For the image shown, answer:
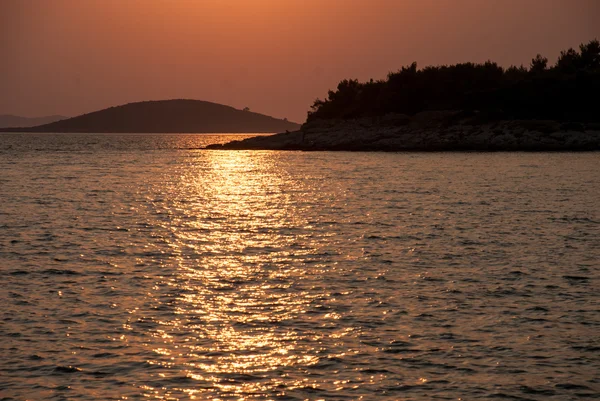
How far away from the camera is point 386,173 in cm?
7544

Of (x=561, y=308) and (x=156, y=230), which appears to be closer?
(x=561, y=308)

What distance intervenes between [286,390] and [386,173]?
63.1 meters

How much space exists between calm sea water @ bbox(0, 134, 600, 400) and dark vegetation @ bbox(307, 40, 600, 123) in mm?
88017

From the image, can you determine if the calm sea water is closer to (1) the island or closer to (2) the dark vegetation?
(1) the island

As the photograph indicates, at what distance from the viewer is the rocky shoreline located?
372ft

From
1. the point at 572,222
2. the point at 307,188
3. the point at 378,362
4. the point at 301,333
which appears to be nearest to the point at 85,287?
the point at 301,333

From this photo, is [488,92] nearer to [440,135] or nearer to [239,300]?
[440,135]

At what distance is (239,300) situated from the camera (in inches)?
784

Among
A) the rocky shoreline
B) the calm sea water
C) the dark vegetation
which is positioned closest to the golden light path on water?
the calm sea water

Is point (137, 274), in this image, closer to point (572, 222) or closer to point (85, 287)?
point (85, 287)

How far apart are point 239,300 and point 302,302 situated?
1650 millimetres

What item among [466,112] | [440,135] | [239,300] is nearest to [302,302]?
[239,300]

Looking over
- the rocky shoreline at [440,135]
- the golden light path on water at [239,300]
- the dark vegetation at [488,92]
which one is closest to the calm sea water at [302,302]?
the golden light path on water at [239,300]

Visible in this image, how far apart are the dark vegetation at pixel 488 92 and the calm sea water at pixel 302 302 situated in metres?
88.0
